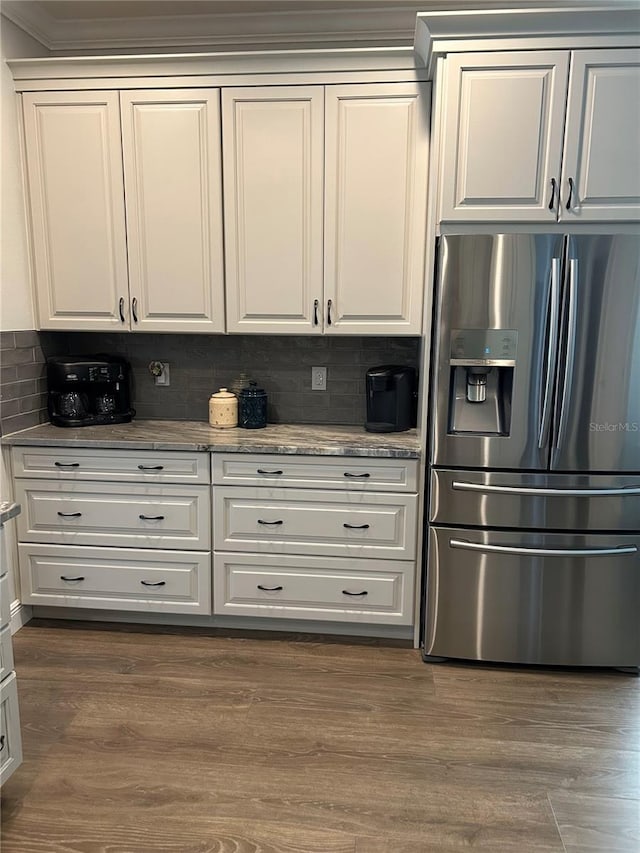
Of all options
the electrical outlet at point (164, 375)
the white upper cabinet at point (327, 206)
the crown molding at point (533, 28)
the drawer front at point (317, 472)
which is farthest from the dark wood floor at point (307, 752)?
the crown molding at point (533, 28)

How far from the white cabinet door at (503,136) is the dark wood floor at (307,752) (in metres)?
1.90

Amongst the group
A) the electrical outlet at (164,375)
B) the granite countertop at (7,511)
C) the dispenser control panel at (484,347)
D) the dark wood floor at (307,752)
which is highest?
the dispenser control panel at (484,347)

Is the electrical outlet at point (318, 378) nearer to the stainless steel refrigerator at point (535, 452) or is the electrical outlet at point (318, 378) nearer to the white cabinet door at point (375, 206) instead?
the white cabinet door at point (375, 206)

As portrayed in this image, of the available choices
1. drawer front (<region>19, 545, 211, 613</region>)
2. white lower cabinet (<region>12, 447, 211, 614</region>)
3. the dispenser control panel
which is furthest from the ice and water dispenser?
drawer front (<region>19, 545, 211, 613</region>)

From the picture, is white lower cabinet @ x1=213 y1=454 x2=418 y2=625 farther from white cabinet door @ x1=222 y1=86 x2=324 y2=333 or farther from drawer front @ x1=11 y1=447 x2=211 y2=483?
white cabinet door @ x1=222 y1=86 x2=324 y2=333

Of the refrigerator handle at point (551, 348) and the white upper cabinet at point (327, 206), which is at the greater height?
the white upper cabinet at point (327, 206)

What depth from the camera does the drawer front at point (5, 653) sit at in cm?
174

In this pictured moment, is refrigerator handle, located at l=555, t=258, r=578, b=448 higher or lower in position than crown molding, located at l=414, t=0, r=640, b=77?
lower

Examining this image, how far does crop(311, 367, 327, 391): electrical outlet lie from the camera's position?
318cm

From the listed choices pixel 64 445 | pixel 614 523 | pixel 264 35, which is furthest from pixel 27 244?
pixel 614 523

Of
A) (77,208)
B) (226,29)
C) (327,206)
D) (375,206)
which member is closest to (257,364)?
(327,206)

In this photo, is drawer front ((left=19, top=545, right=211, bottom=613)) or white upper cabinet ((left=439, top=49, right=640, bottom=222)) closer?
white upper cabinet ((left=439, top=49, right=640, bottom=222))

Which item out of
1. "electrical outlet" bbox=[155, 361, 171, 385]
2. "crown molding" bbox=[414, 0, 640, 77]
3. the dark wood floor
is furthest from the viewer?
"electrical outlet" bbox=[155, 361, 171, 385]

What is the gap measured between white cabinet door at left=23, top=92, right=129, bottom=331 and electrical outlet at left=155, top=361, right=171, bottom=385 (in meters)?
0.39
